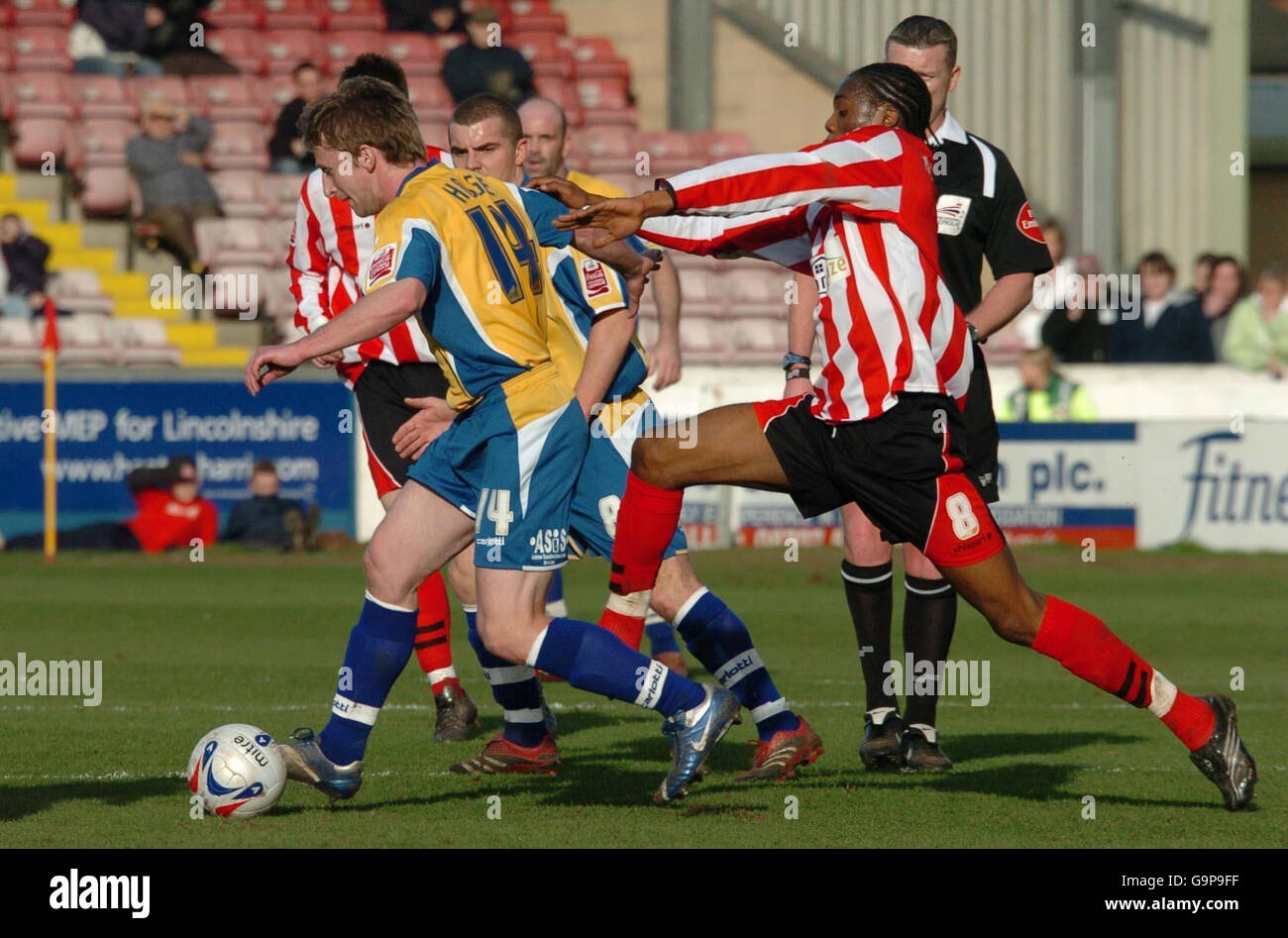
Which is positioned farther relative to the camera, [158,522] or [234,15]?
[234,15]

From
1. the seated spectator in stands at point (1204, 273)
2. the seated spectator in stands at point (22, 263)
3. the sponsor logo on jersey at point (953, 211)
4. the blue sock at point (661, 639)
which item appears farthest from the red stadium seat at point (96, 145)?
the sponsor logo on jersey at point (953, 211)

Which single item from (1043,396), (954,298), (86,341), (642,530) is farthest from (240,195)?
(642,530)

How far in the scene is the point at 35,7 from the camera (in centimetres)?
2084

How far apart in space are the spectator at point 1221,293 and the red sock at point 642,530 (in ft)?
40.4

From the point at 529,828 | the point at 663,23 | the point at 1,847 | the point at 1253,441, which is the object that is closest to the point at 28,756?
the point at 1,847

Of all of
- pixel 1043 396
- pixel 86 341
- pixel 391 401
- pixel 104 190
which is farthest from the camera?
pixel 104 190

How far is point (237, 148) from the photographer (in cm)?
1920

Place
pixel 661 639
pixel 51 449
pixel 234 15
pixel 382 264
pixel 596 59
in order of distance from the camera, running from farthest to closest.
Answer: pixel 596 59 → pixel 234 15 → pixel 51 449 → pixel 661 639 → pixel 382 264

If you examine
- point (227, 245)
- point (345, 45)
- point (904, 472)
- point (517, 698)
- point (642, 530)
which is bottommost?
point (517, 698)

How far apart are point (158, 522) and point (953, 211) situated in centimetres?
957

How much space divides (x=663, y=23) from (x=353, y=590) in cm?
1207

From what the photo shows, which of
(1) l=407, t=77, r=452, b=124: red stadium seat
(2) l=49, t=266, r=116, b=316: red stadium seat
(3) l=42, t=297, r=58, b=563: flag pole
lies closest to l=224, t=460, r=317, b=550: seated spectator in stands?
(3) l=42, t=297, r=58, b=563: flag pole

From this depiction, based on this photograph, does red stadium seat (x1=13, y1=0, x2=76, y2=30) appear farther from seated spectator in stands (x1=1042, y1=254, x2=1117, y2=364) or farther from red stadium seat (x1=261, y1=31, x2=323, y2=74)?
seated spectator in stands (x1=1042, y1=254, x2=1117, y2=364)

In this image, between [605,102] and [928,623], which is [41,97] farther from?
[928,623]
